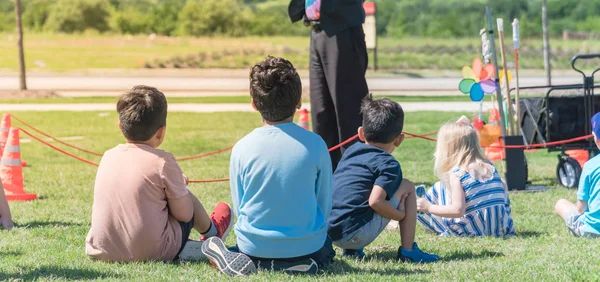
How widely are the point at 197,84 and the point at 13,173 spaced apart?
63.3 feet

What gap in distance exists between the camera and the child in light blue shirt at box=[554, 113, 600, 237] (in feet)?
18.4

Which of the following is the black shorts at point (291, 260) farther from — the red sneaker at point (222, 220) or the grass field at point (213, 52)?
the grass field at point (213, 52)

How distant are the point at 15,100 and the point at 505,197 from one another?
1768 centimetres

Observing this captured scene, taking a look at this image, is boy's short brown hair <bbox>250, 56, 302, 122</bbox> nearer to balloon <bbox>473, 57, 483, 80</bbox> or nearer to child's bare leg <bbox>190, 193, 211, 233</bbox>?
child's bare leg <bbox>190, 193, 211, 233</bbox>

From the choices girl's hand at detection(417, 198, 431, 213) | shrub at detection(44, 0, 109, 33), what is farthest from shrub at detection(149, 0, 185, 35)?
girl's hand at detection(417, 198, 431, 213)

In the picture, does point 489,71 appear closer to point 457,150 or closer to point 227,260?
point 457,150

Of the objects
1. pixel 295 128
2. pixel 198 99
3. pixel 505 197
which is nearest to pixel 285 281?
pixel 295 128

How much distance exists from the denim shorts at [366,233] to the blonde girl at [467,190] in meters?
0.85

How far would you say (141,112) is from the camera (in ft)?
15.3

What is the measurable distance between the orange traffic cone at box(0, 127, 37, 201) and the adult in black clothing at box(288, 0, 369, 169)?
2.90 m

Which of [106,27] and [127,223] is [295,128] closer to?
[127,223]

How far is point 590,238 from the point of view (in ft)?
18.4

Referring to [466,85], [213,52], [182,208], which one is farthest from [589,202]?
[213,52]

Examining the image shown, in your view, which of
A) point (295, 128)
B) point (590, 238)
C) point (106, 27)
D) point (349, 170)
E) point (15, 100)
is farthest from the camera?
point (106, 27)
